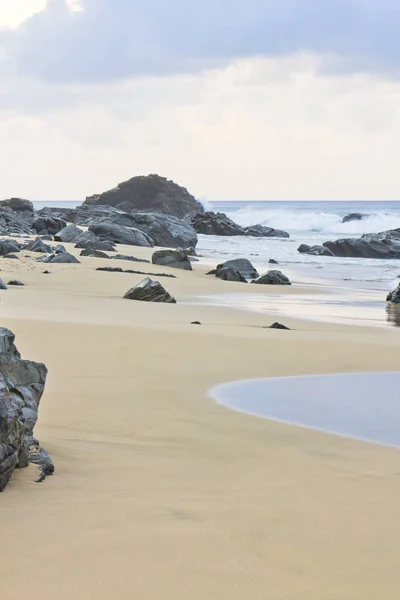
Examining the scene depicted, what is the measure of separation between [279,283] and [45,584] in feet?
47.5

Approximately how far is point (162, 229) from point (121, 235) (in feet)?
19.8

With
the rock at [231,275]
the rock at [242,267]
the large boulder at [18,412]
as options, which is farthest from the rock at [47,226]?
the large boulder at [18,412]

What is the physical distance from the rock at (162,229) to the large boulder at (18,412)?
99.3ft

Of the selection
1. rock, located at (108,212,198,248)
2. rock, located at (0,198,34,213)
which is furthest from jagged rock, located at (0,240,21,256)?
rock, located at (0,198,34,213)

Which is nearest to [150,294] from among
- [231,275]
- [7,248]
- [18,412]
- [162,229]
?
[231,275]

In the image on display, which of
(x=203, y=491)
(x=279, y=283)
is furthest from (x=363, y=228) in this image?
(x=203, y=491)

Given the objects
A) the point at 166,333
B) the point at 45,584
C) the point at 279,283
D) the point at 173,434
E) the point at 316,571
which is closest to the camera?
the point at 45,584

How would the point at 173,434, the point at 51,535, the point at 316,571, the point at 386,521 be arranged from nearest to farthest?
the point at 316,571
the point at 51,535
the point at 386,521
the point at 173,434

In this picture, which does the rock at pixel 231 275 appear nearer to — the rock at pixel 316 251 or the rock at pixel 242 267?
the rock at pixel 242 267

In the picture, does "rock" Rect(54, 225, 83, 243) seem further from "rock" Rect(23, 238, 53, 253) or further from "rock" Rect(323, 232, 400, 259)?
"rock" Rect(323, 232, 400, 259)

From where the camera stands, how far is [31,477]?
3.02 metres

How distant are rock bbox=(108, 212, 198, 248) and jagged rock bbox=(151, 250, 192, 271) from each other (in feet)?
45.8

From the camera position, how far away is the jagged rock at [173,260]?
63.9 feet

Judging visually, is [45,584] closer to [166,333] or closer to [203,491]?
[203,491]
